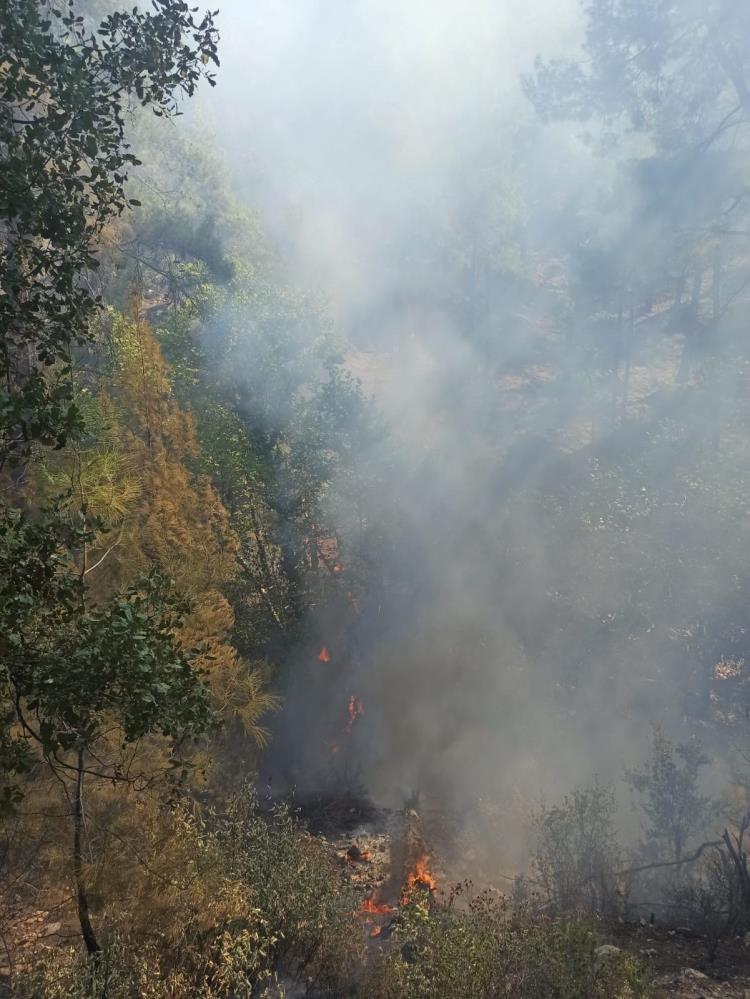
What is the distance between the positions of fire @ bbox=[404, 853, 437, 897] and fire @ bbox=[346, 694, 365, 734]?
4.25 meters

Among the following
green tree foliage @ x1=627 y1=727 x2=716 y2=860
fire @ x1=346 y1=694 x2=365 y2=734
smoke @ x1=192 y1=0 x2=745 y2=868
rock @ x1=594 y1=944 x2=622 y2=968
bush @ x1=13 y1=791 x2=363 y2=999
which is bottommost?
bush @ x1=13 y1=791 x2=363 y2=999

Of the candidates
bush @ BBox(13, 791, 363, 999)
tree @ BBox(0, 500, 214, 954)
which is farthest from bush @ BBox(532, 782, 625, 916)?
tree @ BBox(0, 500, 214, 954)

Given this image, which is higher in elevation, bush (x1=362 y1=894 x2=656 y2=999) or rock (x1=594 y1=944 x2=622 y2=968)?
rock (x1=594 y1=944 x2=622 y2=968)

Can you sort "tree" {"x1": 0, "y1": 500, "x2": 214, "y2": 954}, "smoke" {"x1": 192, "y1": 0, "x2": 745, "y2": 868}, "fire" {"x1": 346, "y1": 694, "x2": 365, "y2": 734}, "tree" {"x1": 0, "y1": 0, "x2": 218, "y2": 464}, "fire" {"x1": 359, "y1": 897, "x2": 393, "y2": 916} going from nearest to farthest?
"tree" {"x1": 0, "y1": 500, "x2": 214, "y2": 954} < "tree" {"x1": 0, "y1": 0, "x2": 218, "y2": 464} < "fire" {"x1": 359, "y1": 897, "x2": 393, "y2": 916} < "smoke" {"x1": 192, "y1": 0, "x2": 745, "y2": 868} < "fire" {"x1": 346, "y1": 694, "x2": 365, "y2": 734}

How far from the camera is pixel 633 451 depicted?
19.4 metres

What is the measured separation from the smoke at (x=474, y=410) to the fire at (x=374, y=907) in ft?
11.4

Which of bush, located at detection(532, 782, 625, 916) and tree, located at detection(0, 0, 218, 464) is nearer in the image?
tree, located at detection(0, 0, 218, 464)

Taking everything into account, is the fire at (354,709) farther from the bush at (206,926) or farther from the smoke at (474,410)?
the bush at (206,926)

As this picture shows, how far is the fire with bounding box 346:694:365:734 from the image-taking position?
1449cm

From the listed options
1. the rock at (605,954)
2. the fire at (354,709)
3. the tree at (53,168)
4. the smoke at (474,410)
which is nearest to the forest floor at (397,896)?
the rock at (605,954)

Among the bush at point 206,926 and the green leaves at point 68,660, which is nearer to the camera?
the green leaves at point 68,660

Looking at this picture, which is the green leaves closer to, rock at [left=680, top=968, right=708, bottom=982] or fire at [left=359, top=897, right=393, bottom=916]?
rock at [left=680, top=968, right=708, bottom=982]

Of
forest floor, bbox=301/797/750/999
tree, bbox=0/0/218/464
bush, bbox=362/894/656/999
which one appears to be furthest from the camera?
forest floor, bbox=301/797/750/999

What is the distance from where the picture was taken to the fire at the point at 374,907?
8.63 metres
